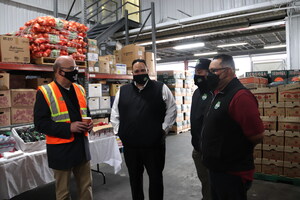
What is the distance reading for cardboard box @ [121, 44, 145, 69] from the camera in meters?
6.86

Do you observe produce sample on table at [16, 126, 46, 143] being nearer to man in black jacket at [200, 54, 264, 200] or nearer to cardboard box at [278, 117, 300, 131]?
man in black jacket at [200, 54, 264, 200]

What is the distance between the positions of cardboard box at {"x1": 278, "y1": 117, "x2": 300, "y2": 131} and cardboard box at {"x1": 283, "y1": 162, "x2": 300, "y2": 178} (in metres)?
0.60

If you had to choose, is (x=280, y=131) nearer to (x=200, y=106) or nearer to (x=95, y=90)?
(x=200, y=106)

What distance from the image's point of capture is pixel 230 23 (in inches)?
339

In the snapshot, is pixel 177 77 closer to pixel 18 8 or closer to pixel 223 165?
pixel 18 8

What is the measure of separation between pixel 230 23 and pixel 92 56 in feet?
18.0

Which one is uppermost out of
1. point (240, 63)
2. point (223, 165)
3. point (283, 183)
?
point (240, 63)

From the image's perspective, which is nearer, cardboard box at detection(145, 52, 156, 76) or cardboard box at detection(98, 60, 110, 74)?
cardboard box at detection(98, 60, 110, 74)

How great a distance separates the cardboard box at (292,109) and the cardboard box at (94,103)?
3.80 meters

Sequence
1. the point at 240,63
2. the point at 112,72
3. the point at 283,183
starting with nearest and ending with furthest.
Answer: the point at 283,183, the point at 112,72, the point at 240,63

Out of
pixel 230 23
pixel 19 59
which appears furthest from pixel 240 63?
pixel 19 59

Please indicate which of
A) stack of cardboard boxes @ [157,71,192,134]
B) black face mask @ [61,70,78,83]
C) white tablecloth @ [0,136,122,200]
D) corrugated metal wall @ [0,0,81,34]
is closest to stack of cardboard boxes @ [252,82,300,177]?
black face mask @ [61,70,78,83]

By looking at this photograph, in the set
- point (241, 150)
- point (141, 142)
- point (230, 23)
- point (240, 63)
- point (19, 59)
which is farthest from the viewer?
point (240, 63)

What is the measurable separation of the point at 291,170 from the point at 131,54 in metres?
4.70
